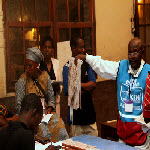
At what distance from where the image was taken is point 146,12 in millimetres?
7262

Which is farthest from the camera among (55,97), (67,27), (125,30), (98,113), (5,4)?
(125,30)

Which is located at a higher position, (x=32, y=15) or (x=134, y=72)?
(x=32, y=15)

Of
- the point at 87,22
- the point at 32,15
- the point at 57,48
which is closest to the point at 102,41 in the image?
the point at 87,22

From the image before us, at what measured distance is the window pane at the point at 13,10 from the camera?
17.0 ft

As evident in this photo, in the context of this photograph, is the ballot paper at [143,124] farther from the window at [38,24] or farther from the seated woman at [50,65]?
the window at [38,24]

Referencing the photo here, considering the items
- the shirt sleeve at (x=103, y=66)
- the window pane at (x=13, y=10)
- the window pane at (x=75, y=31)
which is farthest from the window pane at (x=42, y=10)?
the shirt sleeve at (x=103, y=66)

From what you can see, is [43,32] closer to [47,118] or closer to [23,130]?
[47,118]

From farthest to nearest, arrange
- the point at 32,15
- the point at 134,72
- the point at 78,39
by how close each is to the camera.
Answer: the point at 32,15, the point at 78,39, the point at 134,72

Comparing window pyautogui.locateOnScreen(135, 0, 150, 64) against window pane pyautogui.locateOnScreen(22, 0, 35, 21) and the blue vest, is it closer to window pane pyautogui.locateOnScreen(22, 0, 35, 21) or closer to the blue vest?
window pane pyautogui.locateOnScreen(22, 0, 35, 21)

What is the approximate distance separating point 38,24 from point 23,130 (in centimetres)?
348

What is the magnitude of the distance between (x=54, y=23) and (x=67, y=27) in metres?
0.31

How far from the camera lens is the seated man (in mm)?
2293

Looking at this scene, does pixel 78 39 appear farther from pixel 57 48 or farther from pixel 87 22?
pixel 87 22

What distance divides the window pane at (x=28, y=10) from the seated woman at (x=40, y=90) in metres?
1.35
